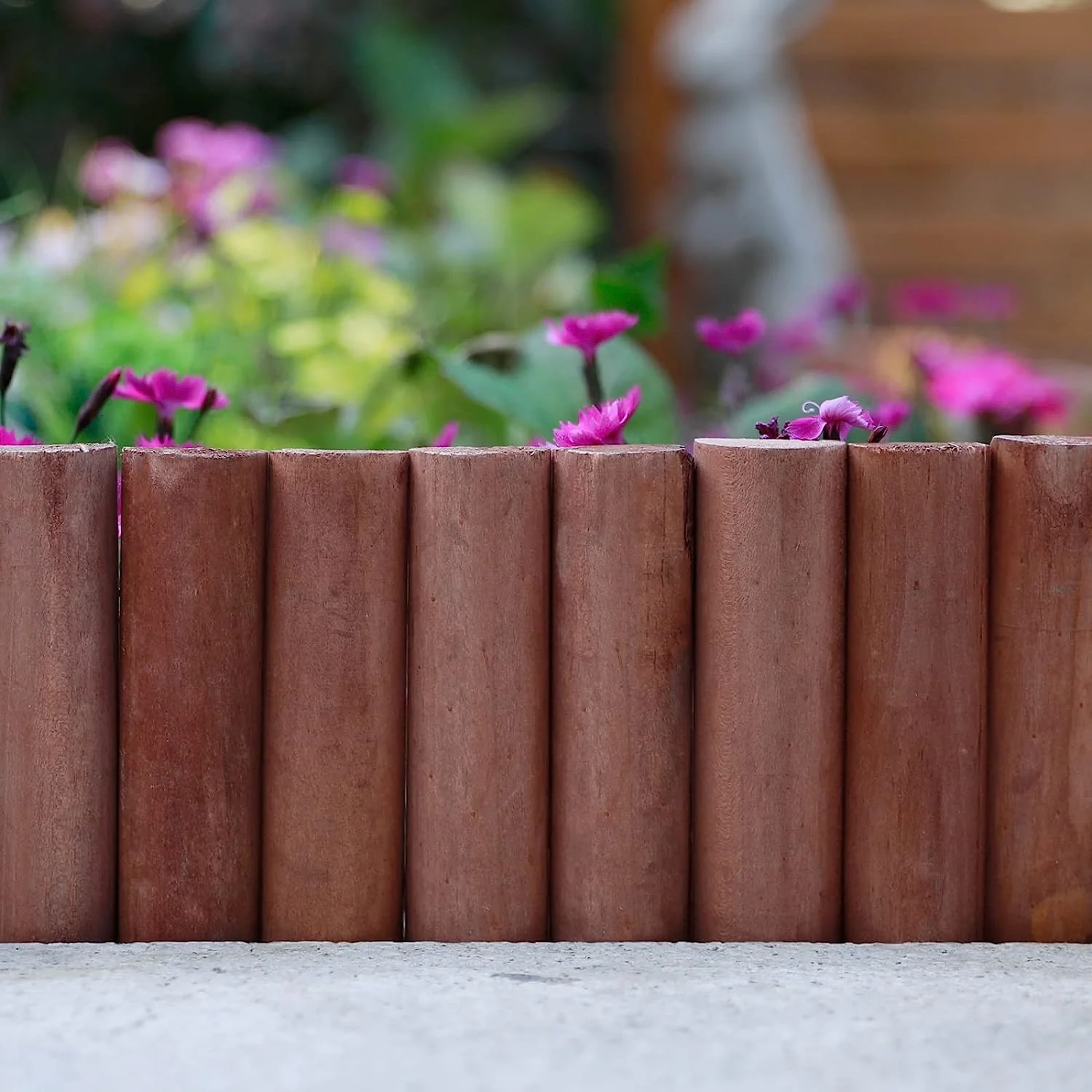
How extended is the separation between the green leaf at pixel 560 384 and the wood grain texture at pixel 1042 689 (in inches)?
13.3

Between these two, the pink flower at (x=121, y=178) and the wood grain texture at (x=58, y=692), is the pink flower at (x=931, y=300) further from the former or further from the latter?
the wood grain texture at (x=58, y=692)

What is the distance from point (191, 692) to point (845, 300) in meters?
0.97

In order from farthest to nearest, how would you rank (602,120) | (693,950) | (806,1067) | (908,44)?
1. (602,120)
2. (908,44)
3. (693,950)
4. (806,1067)

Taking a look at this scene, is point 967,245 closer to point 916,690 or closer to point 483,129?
point 483,129

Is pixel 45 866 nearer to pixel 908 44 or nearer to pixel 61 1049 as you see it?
pixel 61 1049

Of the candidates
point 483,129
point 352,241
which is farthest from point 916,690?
point 483,129

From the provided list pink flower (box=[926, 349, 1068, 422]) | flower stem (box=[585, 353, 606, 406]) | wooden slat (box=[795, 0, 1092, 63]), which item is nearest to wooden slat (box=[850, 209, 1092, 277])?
wooden slat (box=[795, 0, 1092, 63])

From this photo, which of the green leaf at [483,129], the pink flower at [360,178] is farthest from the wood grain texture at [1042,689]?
the green leaf at [483,129]

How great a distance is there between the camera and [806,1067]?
2.25 ft

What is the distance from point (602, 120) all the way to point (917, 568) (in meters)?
4.46

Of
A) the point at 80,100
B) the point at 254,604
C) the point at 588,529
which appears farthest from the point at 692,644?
the point at 80,100

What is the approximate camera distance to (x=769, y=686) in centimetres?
87

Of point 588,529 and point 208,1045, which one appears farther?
point 588,529

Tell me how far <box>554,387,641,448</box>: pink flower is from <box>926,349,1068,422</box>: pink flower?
0.63 metres
